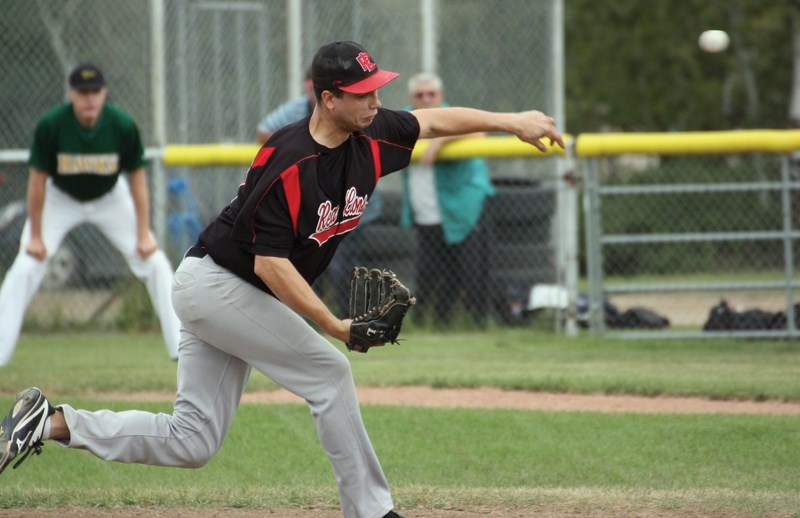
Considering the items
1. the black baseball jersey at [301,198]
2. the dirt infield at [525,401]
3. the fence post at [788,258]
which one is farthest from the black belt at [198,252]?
the fence post at [788,258]

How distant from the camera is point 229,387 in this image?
189 inches

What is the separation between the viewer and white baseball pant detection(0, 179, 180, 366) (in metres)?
8.71

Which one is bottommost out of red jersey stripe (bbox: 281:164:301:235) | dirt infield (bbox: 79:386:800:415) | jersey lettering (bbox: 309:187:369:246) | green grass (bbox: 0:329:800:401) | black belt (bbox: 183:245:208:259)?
dirt infield (bbox: 79:386:800:415)

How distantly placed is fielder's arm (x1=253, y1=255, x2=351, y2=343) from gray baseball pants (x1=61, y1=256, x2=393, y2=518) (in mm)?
209

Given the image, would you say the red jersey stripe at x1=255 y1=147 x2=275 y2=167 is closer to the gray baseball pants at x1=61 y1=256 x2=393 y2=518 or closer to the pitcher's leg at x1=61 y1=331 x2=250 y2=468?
the gray baseball pants at x1=61 y1=256 x2=393 y2=518

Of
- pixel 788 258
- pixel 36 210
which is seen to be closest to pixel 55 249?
pixel 36 210

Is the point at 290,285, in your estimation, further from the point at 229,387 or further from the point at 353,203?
the point at 229,387

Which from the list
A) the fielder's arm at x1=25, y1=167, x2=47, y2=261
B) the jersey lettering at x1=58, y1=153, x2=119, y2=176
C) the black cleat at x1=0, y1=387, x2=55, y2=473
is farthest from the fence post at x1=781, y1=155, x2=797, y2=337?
the black cleat at x1=0, y1=387, x2=55, y2=473

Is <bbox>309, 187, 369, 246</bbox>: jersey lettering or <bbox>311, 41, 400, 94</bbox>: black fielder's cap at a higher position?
<bbox>311, 41, 400, 94</bbox>: black fielder's cap

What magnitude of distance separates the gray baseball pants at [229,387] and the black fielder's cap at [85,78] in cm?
414

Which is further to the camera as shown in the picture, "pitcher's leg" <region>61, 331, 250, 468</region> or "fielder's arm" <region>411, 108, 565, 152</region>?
"fielder's arm" <region>411, 108, 565, 152</region>

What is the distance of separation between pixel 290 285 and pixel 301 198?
1.05 feet

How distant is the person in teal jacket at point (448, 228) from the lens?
10.7 metres

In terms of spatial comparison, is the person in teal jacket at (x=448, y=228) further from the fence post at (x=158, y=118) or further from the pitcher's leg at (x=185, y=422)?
the pitcher's leg at (x=185, y=422)
